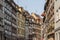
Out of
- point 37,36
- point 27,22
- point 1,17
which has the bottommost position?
point 37,36

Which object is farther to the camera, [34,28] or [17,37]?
[34,28]

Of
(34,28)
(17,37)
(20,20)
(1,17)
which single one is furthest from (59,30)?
(34,28)

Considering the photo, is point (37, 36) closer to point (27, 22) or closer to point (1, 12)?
point (27, 22)

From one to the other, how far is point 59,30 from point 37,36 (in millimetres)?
122697

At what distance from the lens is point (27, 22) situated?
135 m

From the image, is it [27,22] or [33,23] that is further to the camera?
[33,23]

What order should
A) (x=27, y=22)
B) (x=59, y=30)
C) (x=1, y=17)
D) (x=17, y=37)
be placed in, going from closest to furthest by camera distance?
1. (x=59, y=30)
2. (x=1, y=17)
3. (x=17, y=37)
4. (x=27, y=22)

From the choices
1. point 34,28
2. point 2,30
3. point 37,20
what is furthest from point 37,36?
point 2,30

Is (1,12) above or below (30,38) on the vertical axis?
above

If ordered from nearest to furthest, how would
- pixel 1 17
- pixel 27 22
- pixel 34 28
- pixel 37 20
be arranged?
pixel 1 17 < pixel 27 22 < pixel 34 28 < pixel 37 20

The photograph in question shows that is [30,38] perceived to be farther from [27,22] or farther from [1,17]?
[1,17]

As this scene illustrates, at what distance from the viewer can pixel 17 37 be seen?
350 feet

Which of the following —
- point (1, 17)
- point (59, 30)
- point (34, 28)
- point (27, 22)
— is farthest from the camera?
point (34, 28)

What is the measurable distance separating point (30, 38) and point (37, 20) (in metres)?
26.9
